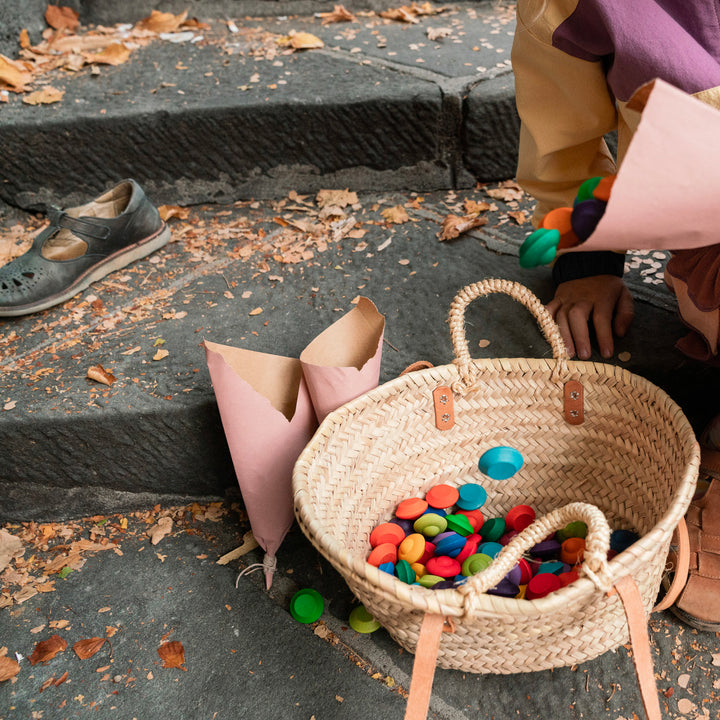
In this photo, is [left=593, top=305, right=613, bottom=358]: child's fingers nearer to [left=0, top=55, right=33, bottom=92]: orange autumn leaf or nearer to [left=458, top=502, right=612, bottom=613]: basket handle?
[left=458, top=502, right=612, bottom=613]: basket handle

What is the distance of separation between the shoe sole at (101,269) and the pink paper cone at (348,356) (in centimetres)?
62

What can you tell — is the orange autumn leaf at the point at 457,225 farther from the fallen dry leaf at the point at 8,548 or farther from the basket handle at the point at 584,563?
the fallen dry leaf at the point at 8,548

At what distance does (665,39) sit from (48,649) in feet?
4.13

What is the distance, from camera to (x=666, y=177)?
0.50 meters

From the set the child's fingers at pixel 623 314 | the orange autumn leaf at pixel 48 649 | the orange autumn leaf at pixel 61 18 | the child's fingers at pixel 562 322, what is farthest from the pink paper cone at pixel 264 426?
the orange autumn leaf at pixel 61 18

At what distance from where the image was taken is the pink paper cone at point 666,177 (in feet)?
1.51

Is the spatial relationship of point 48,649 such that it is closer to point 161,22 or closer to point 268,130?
point 268,130

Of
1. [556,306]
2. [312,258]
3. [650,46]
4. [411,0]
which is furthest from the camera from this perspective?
[411,0]

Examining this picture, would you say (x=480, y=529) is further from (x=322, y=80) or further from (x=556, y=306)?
(x=322, y=80)

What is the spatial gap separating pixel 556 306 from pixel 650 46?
46 centimetres

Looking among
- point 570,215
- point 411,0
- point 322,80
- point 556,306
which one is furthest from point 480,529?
point 411,0

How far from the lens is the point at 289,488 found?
40.9 inches

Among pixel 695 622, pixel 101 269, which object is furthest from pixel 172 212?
pixel 695 622

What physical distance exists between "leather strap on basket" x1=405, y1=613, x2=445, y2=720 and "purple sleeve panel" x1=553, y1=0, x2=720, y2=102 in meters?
0.72
